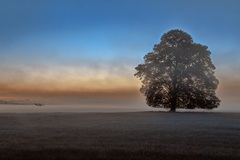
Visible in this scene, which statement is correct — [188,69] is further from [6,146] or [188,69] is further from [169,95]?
[6,146]

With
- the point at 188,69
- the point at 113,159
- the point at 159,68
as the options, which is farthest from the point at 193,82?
the point at 113,159

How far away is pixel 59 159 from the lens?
14844 mm

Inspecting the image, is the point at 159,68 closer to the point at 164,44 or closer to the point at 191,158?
the point at 164,44

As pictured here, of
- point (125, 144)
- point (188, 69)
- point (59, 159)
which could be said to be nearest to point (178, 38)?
point (188, 69)

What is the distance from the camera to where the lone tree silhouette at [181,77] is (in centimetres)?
6744

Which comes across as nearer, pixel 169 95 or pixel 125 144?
pixel 125 144

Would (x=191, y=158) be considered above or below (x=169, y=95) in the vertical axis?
below

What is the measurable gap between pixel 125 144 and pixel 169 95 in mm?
49954

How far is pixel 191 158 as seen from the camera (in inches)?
596

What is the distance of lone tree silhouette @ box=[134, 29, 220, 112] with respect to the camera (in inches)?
2655

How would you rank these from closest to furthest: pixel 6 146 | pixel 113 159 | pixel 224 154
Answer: pixel 113 159
pixel 224 154
pixel 6 146

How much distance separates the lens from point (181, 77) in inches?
2667

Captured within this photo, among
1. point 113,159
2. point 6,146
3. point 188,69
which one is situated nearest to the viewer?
point 113,159

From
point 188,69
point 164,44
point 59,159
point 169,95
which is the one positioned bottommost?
point 59,159
